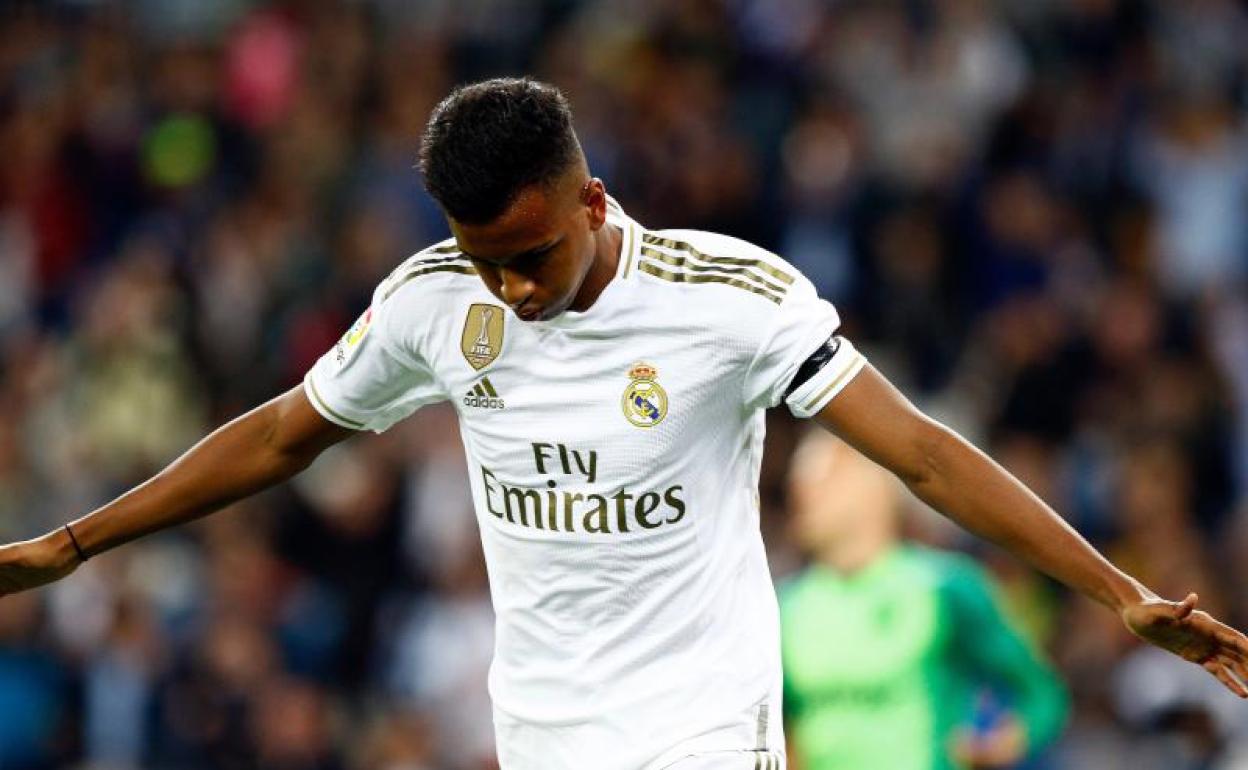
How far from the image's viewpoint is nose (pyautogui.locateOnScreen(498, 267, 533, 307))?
14.3ft

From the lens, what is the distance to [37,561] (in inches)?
194

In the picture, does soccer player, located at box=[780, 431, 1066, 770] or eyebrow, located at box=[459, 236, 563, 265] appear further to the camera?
soccer player, located at box=[780, 431, 1066, 770]

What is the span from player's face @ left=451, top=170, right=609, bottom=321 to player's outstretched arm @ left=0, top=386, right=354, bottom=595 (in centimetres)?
66

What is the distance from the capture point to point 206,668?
32.8 ft

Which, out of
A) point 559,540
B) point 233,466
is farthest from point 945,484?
point 233,466

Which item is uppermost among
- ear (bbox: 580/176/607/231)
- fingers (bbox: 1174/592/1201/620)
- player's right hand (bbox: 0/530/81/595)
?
ear (bbox: 580/176/607/231)

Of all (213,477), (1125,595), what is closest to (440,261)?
(213,477)

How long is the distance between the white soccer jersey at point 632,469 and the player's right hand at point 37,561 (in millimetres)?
894

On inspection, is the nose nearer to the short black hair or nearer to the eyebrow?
the eyebrow

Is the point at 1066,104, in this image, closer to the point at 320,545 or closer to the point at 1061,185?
the point at 1061,185

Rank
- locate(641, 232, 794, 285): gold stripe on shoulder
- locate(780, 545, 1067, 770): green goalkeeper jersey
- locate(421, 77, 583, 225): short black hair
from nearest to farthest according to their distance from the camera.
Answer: locate(421, 77, 583, 225): short black hair
locate(641, 232, 794, 285): gold stripe on shoulder
locate(780, 545, 1067, 770): green goalkeeper jersey

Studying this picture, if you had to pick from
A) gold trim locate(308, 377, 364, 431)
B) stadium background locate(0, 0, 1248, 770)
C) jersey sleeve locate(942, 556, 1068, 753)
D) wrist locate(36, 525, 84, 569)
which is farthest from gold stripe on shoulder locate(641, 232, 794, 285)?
stadium background locate(0, 0, 1248, 770)

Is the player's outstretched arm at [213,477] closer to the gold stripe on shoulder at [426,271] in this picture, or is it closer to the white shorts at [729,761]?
the gold stripe on shoulder at [426,271]

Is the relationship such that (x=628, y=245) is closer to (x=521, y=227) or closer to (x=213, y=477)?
(x=521, y=227)
